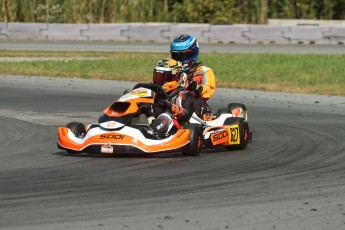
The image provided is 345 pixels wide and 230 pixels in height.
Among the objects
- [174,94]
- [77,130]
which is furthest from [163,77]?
[77,130]

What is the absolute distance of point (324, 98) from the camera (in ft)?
57.7

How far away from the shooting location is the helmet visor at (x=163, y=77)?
427 inches

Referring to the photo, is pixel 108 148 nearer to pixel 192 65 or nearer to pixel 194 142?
pixel 194 142

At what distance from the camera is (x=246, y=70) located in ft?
75.3

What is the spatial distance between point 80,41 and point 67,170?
2554 centimetres

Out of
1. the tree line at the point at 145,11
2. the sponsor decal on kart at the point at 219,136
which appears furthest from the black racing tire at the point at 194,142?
the tree line at the point at 145,11

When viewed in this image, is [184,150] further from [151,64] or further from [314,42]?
[314,42]

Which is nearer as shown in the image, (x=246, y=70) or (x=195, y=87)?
(x=195, y=87)

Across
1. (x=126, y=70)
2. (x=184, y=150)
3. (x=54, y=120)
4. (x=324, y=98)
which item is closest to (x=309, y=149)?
(x=184, y=150)

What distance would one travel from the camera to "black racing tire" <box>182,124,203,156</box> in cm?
1009

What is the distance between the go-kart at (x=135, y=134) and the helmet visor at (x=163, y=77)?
1.22ft

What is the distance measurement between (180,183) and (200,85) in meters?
3.13

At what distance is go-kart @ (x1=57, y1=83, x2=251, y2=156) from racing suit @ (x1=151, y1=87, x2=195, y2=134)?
0.24 ft

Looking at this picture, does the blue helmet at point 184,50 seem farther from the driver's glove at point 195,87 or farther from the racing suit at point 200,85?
the driver's glove at point 195,87
